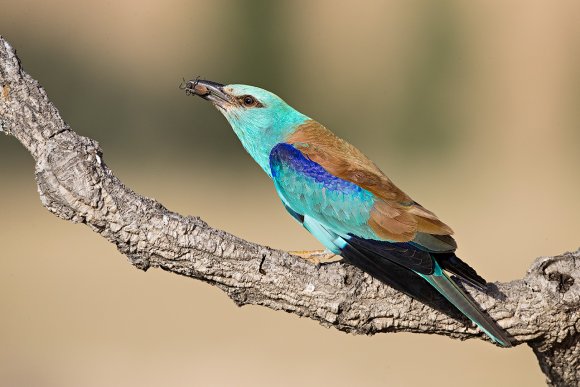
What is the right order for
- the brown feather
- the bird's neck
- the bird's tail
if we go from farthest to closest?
the bird's neck, the brown feather, the bird's tail

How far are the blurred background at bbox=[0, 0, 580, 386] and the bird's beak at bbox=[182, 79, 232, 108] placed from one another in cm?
317

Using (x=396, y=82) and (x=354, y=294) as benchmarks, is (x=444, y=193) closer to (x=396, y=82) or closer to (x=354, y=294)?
(x=396, y=82)

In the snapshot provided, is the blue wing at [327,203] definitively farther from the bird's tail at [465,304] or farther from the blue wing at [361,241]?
the bird's tail at [465,304]

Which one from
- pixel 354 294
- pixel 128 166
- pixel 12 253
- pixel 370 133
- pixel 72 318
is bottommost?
pixel 354 294

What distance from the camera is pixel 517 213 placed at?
11.0 m

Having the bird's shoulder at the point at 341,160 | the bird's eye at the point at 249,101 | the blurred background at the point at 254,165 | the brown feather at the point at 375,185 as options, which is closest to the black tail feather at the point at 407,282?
the brown feather at the point at 375,185

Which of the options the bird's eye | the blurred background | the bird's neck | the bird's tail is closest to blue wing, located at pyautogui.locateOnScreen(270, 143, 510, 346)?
the bird's tail

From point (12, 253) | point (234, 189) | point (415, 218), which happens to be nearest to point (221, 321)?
point (12, 253)

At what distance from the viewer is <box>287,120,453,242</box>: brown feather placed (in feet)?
12.1

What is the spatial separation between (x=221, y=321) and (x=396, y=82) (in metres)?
6.32

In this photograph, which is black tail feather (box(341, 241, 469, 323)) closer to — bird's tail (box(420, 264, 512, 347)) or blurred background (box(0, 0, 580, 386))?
bird's tail (box(420, 264, 512, 347))

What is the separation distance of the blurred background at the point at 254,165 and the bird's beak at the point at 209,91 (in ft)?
10.4

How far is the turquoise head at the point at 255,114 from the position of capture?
170 inches

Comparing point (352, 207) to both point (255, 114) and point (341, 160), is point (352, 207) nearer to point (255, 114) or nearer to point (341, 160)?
point (341, 160)
